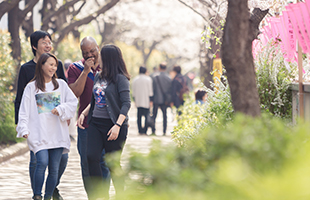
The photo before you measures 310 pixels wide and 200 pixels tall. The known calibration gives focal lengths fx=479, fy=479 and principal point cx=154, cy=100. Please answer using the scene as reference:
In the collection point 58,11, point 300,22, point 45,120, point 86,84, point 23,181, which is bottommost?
point 23,181

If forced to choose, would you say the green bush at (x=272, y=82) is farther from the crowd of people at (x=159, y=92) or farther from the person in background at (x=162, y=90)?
the person in background at (x=162, y=90)

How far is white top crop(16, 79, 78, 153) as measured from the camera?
470cm

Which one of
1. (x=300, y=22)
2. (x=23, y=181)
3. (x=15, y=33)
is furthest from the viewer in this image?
(x=15, y=33)

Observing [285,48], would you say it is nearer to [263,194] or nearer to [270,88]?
[270,88]

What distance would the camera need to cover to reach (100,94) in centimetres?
485

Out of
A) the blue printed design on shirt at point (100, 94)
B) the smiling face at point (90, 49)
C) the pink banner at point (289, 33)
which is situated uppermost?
the pink banner at point (289, 33)

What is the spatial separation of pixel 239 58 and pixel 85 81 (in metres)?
2.22

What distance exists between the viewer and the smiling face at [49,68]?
4898 mm

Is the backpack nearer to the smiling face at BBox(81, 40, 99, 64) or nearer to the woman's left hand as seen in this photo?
the smiling face at BBox(81, 40, 99, 64)

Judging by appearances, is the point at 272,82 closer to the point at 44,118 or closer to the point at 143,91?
the point at 44,118

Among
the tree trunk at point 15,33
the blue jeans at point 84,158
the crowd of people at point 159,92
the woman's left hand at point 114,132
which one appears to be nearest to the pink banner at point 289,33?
the woman's left hand at point 114,132

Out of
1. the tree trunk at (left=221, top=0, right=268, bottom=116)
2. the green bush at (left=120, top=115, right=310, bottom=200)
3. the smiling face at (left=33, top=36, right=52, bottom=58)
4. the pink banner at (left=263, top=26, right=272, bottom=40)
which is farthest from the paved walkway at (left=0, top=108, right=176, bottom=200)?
the green bush at (left=120, top=115, right=310, bottom=200)

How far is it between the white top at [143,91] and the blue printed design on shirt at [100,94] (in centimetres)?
858

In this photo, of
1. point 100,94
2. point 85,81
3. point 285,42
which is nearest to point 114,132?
point 100,94
